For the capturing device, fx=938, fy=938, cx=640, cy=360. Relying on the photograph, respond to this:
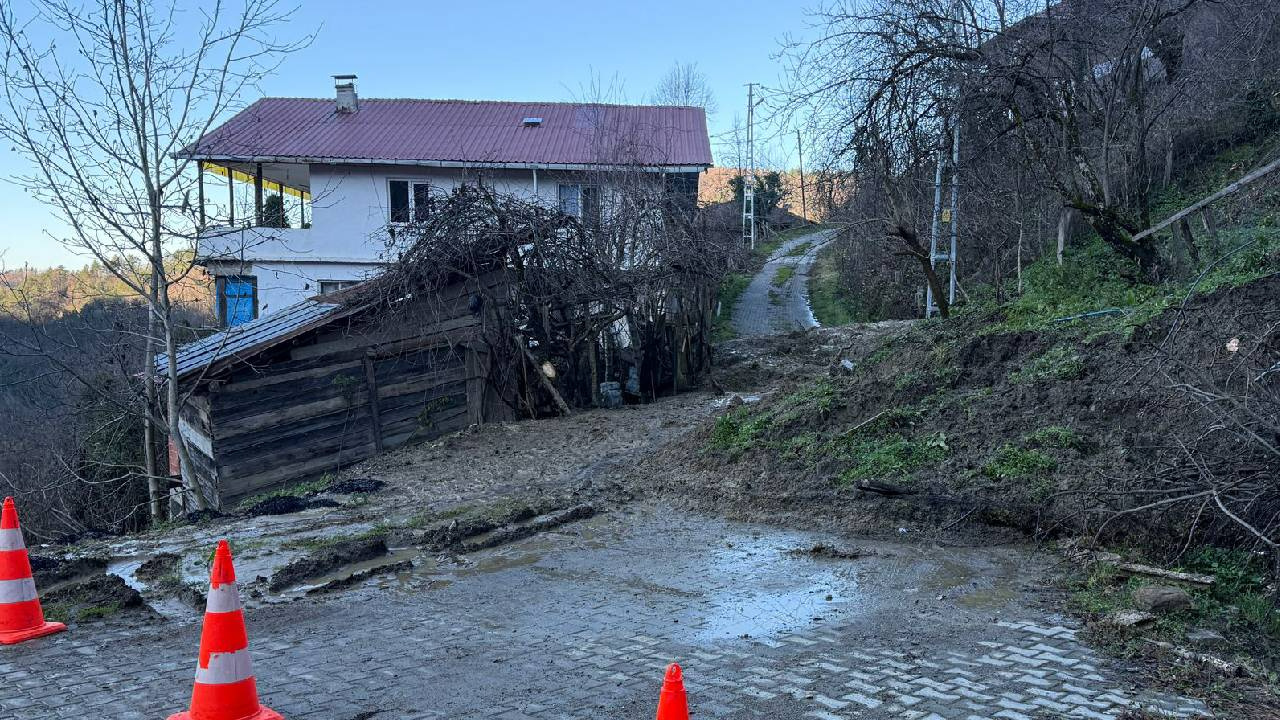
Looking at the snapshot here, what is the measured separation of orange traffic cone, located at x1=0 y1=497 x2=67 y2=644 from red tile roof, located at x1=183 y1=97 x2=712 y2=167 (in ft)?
63.8

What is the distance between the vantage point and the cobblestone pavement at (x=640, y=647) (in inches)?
169

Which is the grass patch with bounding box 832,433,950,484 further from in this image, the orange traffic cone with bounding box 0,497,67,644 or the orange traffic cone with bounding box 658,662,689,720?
the orange traffic cone with bounding box 0,497,67,644

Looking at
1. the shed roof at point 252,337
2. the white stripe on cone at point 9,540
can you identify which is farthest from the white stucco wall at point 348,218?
the white stripe on cone at point 9,540

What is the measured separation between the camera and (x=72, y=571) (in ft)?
23.7

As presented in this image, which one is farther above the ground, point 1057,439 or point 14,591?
point 1057,439

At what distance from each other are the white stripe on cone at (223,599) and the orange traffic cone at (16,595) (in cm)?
234

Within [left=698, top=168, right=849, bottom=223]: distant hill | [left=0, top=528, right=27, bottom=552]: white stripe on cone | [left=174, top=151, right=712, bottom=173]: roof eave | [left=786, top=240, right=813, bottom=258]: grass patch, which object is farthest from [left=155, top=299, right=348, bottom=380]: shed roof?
[left=786, top=240, right=813, bottom=258]: grass patch

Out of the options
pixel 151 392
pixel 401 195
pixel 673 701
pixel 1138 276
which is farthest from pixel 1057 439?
pixel 401 195

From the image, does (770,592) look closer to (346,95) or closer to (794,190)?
(346,95)

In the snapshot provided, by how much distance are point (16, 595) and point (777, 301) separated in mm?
29358

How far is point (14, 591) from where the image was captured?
5.62m

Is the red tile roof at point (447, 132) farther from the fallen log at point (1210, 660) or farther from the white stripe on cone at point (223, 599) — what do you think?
the white stripe on cone at point (223, 599)

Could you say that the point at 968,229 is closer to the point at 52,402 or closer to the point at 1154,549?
the point at 1154,549

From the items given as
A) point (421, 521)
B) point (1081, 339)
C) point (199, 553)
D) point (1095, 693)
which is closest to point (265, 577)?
point (199, 553)
